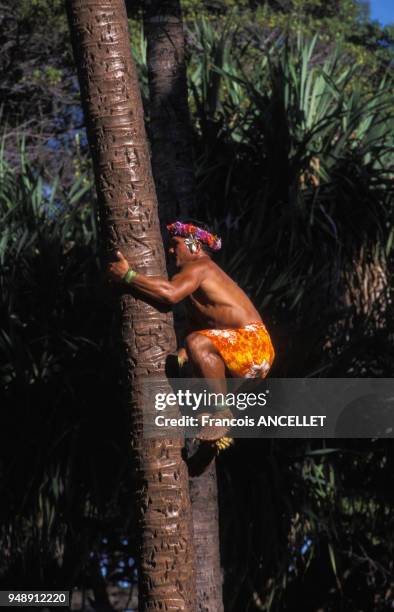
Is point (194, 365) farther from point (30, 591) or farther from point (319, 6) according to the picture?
point (319, 6)

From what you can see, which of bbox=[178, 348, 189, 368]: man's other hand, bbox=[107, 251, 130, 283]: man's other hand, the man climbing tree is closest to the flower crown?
the man climbing tree

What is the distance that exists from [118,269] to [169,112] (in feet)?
10.4

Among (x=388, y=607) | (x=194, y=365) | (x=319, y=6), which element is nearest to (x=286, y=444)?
(x=388, y=607)

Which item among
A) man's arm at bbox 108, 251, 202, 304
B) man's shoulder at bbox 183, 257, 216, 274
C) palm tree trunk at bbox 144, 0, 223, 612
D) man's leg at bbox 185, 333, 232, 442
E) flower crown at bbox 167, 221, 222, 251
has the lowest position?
man's leg at bbox 185, 333, 232, 442

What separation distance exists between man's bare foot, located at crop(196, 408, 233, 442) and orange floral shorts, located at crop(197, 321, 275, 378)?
21cm

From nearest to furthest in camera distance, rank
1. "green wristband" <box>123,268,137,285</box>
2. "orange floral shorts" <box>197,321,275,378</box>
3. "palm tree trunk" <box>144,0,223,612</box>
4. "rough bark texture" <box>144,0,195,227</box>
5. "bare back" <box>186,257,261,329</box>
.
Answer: "green wristband" <box>123,268,137,285</box> → "orange floral shorts" <box>197,321,275,378</box> → "bare back" <box>186,257,261,329</box> → "palm tree trunk" <box>144,0,223,612</box> → "rough bark texture" <box>144,0,195,227</box>

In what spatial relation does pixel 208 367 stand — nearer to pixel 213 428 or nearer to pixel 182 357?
pixel 182 357

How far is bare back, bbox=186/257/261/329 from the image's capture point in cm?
517

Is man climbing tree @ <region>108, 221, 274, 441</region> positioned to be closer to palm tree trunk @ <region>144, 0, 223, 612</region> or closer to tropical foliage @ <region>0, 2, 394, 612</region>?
palm tree trunk @ <region>144, 0, 223, 612</region>

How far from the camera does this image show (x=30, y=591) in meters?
9.46

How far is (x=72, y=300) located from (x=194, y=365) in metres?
5.00

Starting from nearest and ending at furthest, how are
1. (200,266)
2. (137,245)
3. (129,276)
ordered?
1. (129,276)
2. (137,245)
3. (200,266)

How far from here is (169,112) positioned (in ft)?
25.8

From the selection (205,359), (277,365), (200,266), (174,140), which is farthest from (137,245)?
(277,365)
